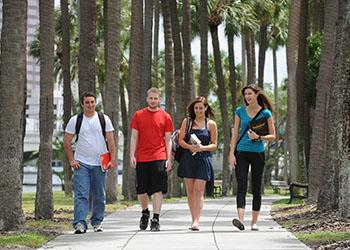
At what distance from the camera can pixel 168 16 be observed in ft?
105

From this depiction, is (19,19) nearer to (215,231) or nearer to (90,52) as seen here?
(215,231)

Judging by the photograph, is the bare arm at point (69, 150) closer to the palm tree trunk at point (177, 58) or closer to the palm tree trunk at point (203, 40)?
the palm tree trunk at point (177, 58)

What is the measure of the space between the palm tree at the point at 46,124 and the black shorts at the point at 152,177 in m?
3.29

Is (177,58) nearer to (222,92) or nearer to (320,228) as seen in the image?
(222,92)

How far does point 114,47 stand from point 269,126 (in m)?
11.5

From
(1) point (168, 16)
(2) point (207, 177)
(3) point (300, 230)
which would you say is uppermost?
(1) point (168, 16)

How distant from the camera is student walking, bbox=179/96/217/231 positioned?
13141 mm

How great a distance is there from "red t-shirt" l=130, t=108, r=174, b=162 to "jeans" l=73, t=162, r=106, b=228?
67 centimetres

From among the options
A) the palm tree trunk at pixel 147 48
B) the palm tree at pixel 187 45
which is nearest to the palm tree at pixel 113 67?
the palm tree trunk at pixel 147 48

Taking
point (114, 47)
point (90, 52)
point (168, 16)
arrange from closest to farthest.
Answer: point (90, 52) < point (114, 47) < point (168, 16)

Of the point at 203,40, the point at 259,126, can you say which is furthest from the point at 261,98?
the point at 203,40

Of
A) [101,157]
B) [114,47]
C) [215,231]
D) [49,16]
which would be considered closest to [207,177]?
[215,231]

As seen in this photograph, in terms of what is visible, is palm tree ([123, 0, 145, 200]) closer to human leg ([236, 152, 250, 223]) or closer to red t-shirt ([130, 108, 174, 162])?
red t-shirt ([130, 108, 174, 162])

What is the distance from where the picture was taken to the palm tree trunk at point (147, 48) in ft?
93.4
